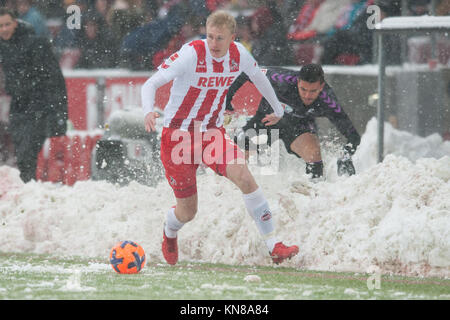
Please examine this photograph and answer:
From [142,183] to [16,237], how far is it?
1.53m

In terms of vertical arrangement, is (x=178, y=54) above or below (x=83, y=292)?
above

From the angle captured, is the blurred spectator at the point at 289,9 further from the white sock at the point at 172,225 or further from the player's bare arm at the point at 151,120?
the player's bare arm at the point at 151,120

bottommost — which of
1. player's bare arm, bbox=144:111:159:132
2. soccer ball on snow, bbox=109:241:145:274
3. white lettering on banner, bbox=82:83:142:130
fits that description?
soccer ball on snow, bbox=109:241:145:274

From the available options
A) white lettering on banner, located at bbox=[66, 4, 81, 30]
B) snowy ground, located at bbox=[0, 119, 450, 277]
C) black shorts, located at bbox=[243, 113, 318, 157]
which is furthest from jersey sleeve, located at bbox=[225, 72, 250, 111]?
white lettering on banner, located at bbox=[66, 4, 81, 30]

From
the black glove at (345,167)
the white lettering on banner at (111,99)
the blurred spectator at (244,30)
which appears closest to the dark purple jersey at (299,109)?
the black glove at (345,167)

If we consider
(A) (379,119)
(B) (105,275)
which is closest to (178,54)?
(B) (105,275)

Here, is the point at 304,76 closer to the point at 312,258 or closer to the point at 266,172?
the point at 266,172

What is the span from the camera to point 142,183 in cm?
890

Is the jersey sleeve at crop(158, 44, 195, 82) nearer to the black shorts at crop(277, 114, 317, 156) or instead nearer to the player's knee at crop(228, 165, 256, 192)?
the player's knee at crop(228, 165, 256, 192)

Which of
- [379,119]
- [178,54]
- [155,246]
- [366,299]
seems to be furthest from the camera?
[379,119]

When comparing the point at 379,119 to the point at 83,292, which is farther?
the point at 379,119

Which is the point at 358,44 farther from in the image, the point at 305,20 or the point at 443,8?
the point at 443,8

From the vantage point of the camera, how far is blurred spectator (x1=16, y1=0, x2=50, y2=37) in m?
10.3

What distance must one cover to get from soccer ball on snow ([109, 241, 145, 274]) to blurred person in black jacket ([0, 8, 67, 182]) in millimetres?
3820
